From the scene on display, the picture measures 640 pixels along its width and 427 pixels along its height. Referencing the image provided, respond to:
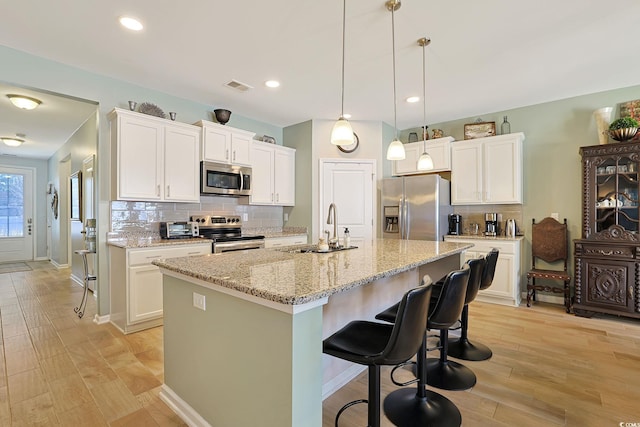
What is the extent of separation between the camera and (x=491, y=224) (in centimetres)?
443

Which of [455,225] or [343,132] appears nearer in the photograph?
[343,132]

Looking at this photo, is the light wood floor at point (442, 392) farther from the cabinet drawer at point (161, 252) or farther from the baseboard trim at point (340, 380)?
the cabinet drawer at point (161, 252)

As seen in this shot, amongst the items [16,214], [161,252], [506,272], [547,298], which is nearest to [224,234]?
[161,252]

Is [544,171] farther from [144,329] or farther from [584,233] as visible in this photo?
[144,329]

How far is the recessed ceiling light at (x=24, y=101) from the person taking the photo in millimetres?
3762

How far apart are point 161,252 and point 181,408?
5.94 ft

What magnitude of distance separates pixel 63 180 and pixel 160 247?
4799mm

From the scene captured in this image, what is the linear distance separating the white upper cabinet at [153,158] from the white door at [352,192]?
195 cm

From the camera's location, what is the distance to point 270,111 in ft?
14.9

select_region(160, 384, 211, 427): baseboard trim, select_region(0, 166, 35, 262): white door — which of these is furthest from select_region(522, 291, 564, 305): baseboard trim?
select_region(0, 166, 35, 262): white door

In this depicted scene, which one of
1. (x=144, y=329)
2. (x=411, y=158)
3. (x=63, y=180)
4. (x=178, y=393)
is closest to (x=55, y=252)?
(x=63, y=180)

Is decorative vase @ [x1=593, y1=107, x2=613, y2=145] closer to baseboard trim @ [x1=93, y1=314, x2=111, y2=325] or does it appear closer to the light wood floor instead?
the light wood floor

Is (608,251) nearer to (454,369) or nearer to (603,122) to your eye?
(603,122)

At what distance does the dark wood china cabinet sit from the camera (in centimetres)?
335
